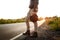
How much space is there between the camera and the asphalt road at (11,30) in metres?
2.62

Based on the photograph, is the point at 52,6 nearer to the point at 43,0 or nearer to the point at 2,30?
the point at 43,0

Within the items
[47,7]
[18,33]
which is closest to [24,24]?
[18,33]

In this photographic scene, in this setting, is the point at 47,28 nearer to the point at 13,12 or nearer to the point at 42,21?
the point at 42,21

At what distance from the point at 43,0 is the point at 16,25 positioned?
0.38 meters

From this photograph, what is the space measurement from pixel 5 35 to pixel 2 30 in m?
0.06

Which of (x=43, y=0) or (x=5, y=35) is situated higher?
(x=43, y=0)

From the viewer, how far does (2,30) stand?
2.68m

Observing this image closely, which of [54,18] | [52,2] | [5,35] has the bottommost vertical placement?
[5,35]

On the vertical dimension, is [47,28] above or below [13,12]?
below

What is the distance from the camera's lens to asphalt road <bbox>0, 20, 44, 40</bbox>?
262 cm

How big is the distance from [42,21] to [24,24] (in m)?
0.18

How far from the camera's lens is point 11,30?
2.67 meters

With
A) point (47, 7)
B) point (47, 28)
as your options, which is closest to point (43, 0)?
point (47, 7)

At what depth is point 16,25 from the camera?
2.66 meters
